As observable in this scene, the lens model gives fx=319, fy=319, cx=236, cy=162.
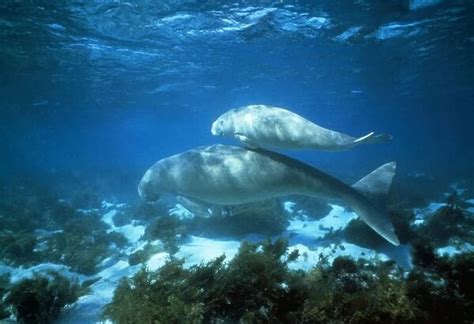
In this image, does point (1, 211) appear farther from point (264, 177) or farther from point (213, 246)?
point (264, 177)

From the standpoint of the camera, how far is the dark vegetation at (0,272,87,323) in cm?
504

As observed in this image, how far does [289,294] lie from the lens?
4.55 meters

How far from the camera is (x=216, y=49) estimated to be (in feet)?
66.7

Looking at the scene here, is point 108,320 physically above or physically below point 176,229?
above

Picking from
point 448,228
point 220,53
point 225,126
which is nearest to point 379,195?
point 448,228

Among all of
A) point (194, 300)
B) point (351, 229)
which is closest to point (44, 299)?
point (194, 300)

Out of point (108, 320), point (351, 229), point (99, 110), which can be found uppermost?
point (108, 320)

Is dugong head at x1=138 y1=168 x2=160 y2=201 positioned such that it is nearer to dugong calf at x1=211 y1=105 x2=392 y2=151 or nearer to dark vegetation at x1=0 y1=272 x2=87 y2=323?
dugong calf at x1=211 y1=105 x2=392 y2=151

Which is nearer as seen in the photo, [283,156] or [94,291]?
[94,291]

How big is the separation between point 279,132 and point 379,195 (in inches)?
113

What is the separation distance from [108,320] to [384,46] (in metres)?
22.2

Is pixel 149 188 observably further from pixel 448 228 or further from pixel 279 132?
pixel 448 228

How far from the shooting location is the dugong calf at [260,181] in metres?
7.75

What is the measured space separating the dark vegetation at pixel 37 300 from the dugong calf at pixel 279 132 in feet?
17.6
